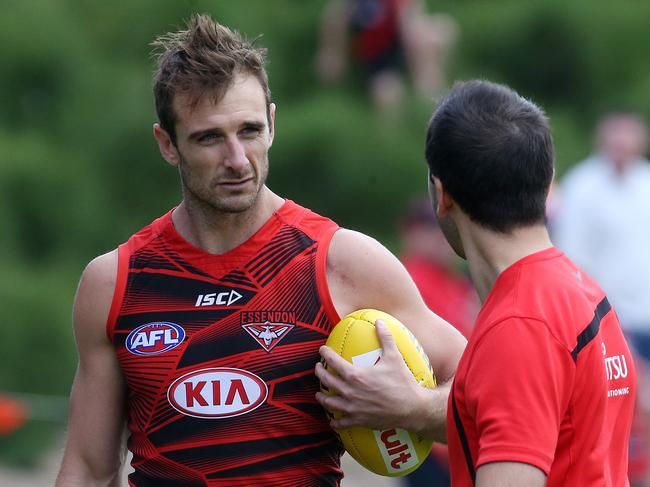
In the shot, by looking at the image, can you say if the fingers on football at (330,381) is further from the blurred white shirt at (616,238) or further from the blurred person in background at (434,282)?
the blurred white shirt at (616,238)

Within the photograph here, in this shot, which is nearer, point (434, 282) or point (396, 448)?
point (396, 448)

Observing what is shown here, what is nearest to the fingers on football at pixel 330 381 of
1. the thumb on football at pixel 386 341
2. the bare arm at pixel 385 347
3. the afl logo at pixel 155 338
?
the bare arm at pixel 385 347

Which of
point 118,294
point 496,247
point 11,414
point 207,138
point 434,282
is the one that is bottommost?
point 11,414

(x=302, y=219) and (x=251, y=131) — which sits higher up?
(x=251, y=131)

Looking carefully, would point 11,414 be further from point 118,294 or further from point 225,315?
point 225,315

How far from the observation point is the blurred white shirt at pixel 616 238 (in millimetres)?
7668

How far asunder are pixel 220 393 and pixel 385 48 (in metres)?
7.68

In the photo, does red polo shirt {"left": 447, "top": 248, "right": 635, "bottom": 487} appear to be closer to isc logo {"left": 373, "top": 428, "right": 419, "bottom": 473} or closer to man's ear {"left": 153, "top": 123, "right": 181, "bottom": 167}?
isc logo {"left": 373, "top": 428, "right": 419, "bottom": 473}

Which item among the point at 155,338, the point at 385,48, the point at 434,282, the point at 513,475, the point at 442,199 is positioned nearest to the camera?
the point at 513,475

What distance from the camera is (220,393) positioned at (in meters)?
3.40

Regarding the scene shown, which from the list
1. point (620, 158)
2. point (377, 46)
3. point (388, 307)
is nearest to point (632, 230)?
point (620, 158)

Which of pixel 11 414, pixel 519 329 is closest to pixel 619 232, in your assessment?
pixel 11 414

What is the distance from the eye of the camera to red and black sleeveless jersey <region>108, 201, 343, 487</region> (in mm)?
3389

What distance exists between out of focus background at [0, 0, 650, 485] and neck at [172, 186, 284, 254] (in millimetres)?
5193
